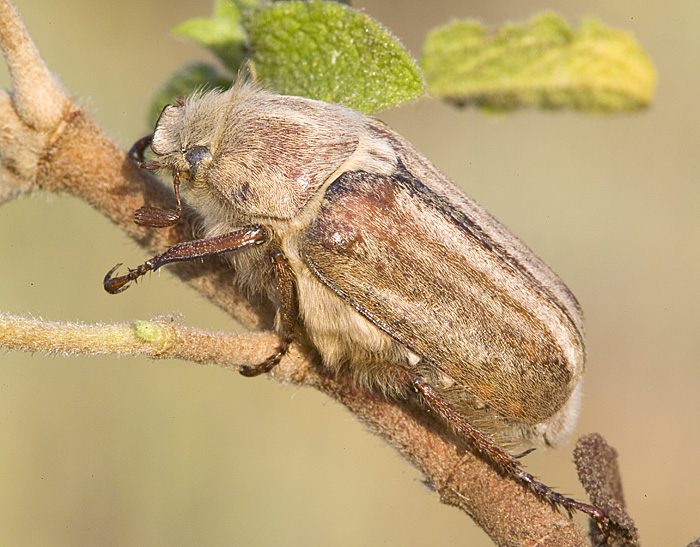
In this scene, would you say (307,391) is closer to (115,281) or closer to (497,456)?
(115,281)

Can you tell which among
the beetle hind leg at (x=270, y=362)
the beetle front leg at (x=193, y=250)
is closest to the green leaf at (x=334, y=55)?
the beetle front leg at (x=193, y=250)

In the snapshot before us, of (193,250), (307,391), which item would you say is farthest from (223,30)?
(307,391)

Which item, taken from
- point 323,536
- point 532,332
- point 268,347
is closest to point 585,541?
point 532,332

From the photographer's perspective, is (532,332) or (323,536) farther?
(323,536)

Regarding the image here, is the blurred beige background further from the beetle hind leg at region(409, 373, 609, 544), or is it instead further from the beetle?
the beetle hind leg at region(409, 373, 609, 544)

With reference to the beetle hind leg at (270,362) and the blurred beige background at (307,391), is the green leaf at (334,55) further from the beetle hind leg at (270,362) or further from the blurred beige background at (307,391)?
the blurred beige background at (307,391)

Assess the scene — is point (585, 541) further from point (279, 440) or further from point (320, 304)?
point (279, 440)
